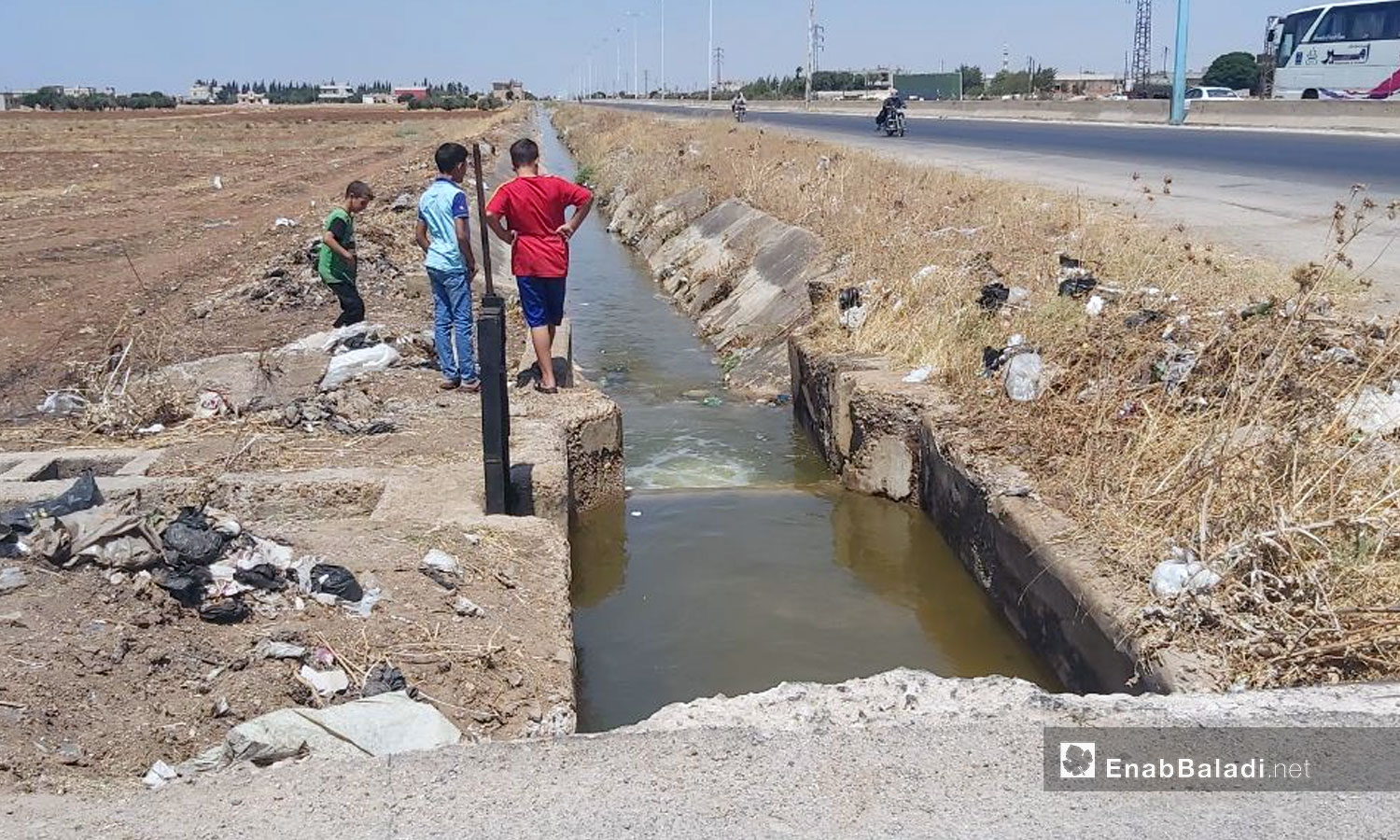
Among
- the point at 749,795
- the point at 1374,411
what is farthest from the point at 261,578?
the point at 1374,411

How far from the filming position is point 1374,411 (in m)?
5.05

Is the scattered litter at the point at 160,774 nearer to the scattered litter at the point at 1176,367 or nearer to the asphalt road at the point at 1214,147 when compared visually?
the scattered litter at the point at 1176,367

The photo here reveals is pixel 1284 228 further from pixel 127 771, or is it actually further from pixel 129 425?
pixel 127 771

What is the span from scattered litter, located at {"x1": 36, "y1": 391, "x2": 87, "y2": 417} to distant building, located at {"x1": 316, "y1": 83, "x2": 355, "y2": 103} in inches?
6345

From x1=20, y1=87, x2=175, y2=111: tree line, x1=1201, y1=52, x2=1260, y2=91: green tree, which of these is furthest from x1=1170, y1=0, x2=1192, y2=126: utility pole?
x1=20, y1=87, x2=175, y2=111: tree line

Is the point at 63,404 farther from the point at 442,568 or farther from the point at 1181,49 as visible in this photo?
the point at 1181,49

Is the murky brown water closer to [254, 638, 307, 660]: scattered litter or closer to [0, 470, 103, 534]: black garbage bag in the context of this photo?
[254, 638, 307, 660]: scattered litter

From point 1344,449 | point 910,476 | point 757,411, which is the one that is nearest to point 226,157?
point 757,411

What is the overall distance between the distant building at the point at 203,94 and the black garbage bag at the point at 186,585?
157717 mm

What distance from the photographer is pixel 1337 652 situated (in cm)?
344

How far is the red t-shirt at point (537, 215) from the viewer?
691 centimetres

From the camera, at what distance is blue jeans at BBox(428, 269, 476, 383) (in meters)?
7.17

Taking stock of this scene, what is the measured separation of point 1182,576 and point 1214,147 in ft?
70.0

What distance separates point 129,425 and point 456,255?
2.14m
